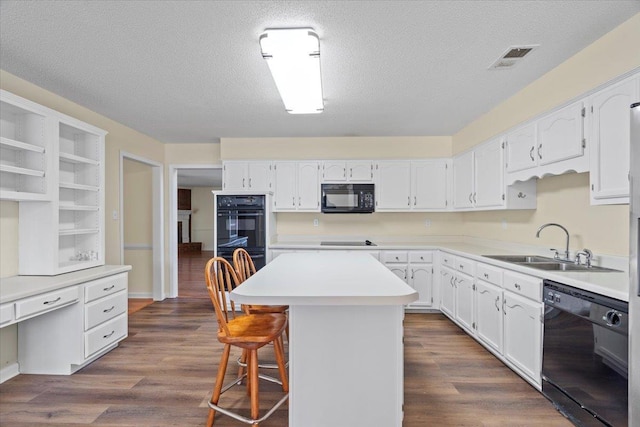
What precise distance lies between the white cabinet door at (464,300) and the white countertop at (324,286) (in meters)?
1.45

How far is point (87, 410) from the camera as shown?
7.04 feet

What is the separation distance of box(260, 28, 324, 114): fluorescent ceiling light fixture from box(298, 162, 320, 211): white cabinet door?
1.83 meters

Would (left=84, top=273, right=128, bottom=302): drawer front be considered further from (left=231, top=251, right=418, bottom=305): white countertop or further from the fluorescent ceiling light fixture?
the fluorescent ceiling light fixture

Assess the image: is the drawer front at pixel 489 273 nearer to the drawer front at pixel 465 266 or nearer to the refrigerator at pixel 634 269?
the drawer front at pixel 465 266

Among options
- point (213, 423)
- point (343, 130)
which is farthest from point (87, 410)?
point (343, 130)

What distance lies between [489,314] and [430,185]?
211 centimetres

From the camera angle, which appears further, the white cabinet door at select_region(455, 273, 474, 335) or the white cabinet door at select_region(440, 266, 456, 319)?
the white cabinet door at select_region(440, 266, 456, 319)

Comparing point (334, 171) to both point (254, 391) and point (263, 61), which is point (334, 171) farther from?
point (254, 391)

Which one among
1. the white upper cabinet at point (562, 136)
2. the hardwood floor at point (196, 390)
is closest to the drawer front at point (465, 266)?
the hardwood floor at point (196, 390)

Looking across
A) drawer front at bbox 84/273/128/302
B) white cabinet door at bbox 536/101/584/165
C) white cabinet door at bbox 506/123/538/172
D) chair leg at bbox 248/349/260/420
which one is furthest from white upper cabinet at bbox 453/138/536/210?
drawer front at bbox 84/273/128/302

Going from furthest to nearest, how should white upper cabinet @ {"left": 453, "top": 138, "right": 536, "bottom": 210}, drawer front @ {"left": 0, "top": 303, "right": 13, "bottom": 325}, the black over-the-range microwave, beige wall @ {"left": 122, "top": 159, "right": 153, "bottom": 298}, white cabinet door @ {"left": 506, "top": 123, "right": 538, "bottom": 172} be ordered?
beige wall @ {"left": 122, "top": 159, "right": 153, "bottom": 298}
the black over-the-range microwave
white upper cabinet @ {"left": 453, "top": 138, "right": 536, "bottom": 210}
white cabinet door @ {"left": 506, "top": 123, "right": 538, "bottom": 172}
drawer front @ {"left": 0, "top": 303, "right": 13, "bottom": 325}

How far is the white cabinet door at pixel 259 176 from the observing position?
463cm

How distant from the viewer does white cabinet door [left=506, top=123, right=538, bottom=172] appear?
274 centimetres

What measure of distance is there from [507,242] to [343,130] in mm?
2354
